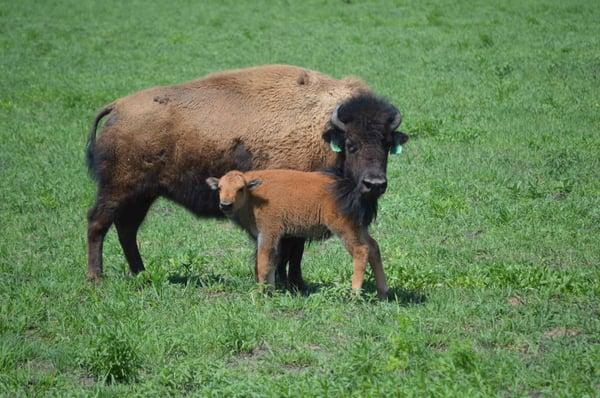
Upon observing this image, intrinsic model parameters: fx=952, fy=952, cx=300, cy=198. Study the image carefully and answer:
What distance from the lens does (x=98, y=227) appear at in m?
9.70

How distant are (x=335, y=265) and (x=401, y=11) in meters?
20.3

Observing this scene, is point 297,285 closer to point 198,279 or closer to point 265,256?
point 265,256

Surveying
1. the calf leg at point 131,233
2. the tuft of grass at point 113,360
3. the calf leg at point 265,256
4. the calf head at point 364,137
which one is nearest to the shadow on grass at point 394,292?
the calf leg at point 265,256

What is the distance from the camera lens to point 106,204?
965cm

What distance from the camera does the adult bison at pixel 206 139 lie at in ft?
30.7

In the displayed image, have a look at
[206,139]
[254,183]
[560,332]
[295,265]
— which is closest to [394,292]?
[295,265]

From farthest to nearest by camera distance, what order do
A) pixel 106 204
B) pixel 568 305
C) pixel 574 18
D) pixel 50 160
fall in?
pixel 574 18, pixel 50 160, pixel 106 204, pixel 568 305

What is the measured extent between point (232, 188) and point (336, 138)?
1.11 metres

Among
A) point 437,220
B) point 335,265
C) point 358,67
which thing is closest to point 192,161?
point 335,265

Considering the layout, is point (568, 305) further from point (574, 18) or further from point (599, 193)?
point (574, 18)

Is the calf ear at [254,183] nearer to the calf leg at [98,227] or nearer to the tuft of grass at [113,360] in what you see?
the calf leg at [98,227]

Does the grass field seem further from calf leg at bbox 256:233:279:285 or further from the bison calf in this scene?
the bison calf

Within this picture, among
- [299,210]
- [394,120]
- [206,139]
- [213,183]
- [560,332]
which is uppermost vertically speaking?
[394,120]

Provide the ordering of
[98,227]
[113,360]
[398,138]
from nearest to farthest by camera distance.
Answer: [113,360]
[398,138]
[98,227]
